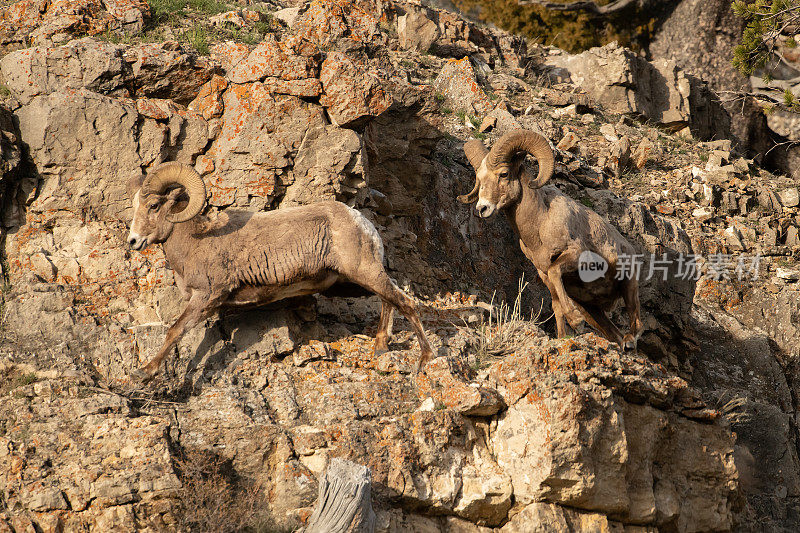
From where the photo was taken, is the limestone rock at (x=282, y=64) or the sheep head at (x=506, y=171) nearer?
the sheep head at (x=506, y=171)

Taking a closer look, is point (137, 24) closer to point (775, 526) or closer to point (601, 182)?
point (601, 182)

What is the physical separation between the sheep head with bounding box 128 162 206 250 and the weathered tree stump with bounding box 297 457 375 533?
305cm

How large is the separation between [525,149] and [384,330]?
2659 millimetres

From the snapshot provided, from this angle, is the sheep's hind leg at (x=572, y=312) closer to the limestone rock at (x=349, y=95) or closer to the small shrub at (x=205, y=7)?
the limestone rock at (x=349, y=95)

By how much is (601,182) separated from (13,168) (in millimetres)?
8734

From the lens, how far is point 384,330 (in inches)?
369

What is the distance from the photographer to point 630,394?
8.77 meters

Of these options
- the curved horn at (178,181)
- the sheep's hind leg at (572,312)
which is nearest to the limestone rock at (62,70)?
the curved horn at (178,181)

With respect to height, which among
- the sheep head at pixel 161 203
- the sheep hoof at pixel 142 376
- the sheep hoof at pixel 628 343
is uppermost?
the sheep head at pixel 161 203

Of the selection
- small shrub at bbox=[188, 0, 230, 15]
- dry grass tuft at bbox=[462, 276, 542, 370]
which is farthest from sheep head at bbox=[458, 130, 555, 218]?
small shrub at bbox=[188, 0, 230, 15]

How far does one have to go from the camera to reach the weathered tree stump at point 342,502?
7230 mm

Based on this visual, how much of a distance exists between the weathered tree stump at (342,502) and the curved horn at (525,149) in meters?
4.13

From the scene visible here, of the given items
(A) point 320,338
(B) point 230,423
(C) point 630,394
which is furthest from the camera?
(A) point 320,338

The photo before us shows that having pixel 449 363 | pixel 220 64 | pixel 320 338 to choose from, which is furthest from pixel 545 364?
pixel 220 64
